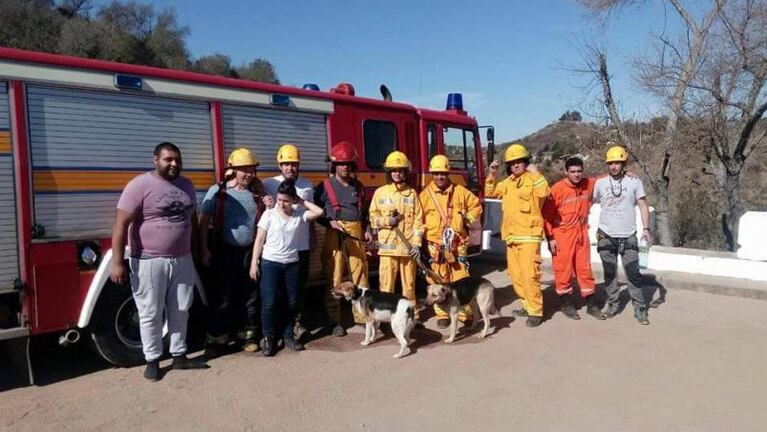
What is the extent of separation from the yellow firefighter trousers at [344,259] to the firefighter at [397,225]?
209 millimetres

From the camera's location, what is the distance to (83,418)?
3.90 m

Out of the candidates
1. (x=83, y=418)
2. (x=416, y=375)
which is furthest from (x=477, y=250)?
(x=83, y=418)

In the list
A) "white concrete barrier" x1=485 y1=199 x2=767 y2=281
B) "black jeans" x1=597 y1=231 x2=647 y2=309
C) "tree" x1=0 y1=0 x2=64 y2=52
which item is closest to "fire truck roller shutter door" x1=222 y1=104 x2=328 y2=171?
"black jeans" x1=597 y1=231 x2=647 y2=309

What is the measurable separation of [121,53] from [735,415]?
34224 millimetres

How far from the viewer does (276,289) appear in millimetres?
5035

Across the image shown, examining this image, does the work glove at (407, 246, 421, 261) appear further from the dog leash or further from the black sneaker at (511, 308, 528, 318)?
the black sneaker at (511, 308, 528, 318)

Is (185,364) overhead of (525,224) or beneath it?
beneath

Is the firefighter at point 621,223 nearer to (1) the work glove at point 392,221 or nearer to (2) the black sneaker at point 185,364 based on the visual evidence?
(1) the work glove at point 392,221

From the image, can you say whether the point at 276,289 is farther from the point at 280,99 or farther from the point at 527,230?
the point at 527,230

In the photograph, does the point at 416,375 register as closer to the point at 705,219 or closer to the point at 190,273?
the point at 190,273

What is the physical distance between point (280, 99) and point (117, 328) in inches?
105

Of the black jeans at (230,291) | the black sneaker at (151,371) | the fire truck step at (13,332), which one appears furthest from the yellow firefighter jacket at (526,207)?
the fire truck step at (13,332)

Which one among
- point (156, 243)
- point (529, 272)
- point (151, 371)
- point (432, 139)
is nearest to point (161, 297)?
point (156, 243)

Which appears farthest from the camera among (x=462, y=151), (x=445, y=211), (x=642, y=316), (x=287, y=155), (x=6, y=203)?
(x=462, y=151)
